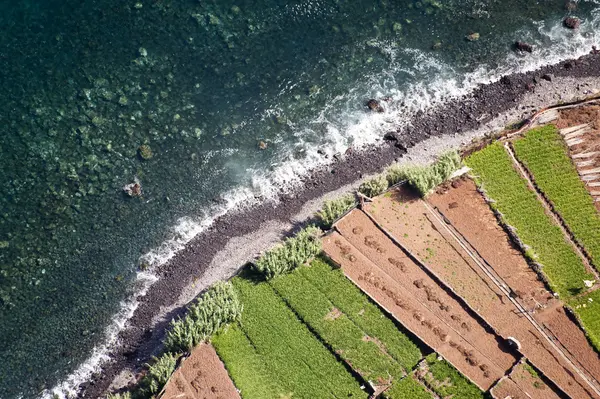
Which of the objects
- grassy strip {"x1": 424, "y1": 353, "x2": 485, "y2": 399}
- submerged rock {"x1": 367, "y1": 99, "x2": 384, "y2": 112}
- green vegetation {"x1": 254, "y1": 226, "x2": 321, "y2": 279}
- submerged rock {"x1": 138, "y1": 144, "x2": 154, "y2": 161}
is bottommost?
grassy strip {"x1": 424, "y1": 353, "x2": 485, "y2": 399}

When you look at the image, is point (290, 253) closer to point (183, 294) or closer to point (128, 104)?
point (183, 294)

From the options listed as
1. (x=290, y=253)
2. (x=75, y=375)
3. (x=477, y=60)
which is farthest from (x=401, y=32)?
(x=75, y=375)

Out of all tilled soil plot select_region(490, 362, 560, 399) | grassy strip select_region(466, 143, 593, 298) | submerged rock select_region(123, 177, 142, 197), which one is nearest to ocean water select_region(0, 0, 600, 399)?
submerged rock select_region(123, 177, 142, 197)

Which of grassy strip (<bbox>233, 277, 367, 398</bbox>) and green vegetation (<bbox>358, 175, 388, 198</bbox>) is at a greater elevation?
green vegetation (<bbox>358, 175, 388, 198</bbox>)

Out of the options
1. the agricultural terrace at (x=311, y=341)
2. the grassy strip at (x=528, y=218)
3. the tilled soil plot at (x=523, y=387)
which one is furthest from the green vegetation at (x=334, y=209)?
the tilled soil plot at (x=523, y=387)

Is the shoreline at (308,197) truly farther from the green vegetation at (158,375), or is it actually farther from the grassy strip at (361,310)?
the grassy strip at (361,310)

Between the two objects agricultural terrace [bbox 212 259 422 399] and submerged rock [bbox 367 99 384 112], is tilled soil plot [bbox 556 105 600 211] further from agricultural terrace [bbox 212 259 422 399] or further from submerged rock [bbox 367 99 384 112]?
agricultural terrace [bbox 212 259 422 399]

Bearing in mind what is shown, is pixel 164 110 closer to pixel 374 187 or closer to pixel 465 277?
pixel 374 187
